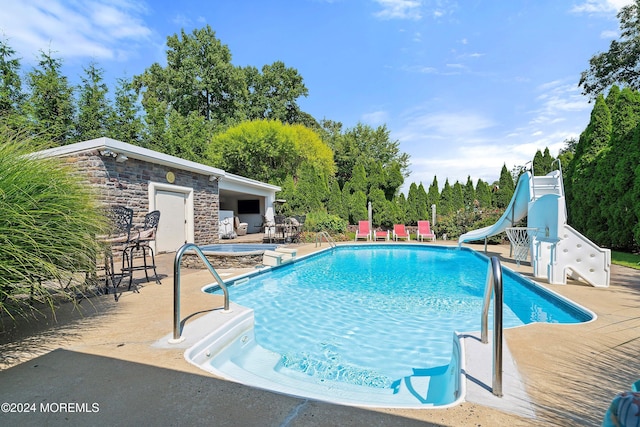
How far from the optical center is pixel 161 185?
10344 millimetres

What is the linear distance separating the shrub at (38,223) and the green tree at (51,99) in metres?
20.5

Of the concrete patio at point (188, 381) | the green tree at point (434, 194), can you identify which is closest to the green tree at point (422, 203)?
the green tree at point (434, 194)

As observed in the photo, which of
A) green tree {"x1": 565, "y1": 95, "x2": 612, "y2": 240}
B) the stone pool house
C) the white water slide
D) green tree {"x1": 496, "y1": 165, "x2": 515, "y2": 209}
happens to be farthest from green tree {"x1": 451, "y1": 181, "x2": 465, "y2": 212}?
the stone pool house

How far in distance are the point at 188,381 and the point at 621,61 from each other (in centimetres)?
2490

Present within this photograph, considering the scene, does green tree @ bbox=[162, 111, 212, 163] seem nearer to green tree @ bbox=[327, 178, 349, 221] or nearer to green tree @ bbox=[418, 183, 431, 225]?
green tree @ bbox=[327, 178, 349, 221]

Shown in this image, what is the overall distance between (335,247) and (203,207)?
5854 millimetres

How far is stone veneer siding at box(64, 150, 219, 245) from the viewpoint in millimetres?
8414

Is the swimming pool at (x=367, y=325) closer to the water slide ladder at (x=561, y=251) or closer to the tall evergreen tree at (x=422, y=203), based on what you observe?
the water slide ladder at (x=561, y=251)

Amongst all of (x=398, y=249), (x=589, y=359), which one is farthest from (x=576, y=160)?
(x=589, y=359)

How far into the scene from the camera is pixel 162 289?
5.51 m

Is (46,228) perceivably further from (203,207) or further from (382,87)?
(382,87)

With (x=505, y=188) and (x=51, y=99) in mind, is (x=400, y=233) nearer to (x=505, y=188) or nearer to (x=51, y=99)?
(x=505, y=188)

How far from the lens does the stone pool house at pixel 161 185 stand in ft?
27.6

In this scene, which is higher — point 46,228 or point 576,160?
point 576,160
